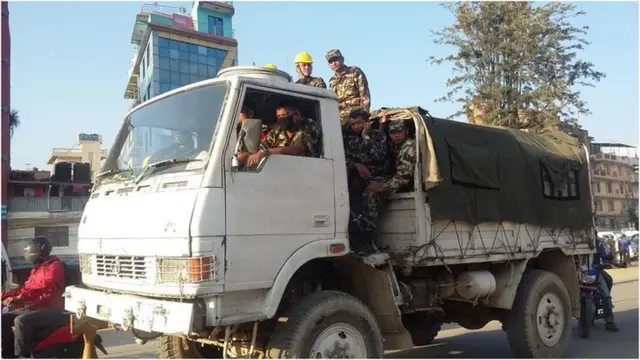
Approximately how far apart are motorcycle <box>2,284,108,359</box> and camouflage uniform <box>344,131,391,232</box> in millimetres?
2480

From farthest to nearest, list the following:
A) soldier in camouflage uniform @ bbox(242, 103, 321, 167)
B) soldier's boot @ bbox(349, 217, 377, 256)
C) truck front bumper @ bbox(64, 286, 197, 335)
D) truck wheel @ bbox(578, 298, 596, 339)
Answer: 1. truck wheel @ bbox(578, 298, 596, 339)
2. soldier's boot @ bbox(349, 217, 377, 256)
3. soldier in camouflage uniform @ bbox(242, 103, 321, 167)
4. truck front bumper @ bbox(64, 286, 197, 335)

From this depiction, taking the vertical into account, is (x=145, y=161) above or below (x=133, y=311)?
above

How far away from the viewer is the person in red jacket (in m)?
5.04

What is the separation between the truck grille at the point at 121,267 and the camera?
4008 mm

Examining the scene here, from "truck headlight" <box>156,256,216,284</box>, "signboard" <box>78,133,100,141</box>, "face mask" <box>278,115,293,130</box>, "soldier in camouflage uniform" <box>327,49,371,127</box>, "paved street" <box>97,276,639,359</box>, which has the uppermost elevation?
"signboard" <box>78,133,100,141</box>

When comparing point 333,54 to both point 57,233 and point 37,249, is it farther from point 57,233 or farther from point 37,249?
point 57,233

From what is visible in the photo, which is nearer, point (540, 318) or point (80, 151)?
point (540, 318)

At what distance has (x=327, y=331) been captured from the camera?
168 inches

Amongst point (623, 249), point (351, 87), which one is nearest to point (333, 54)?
point (351, 87)

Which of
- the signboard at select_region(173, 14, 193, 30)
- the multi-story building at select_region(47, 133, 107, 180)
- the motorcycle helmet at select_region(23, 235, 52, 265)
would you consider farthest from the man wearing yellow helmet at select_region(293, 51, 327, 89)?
the multi-story building at select_region(47, 133, 107, 180)

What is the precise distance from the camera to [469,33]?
16453 mm

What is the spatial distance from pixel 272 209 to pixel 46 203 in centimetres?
2766

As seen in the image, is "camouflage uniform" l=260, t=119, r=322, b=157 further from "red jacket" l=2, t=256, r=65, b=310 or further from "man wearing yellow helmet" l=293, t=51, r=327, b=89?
"red jacket" l=2, t=256, r=65, b=310

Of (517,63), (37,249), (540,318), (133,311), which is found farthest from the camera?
(517,63)
